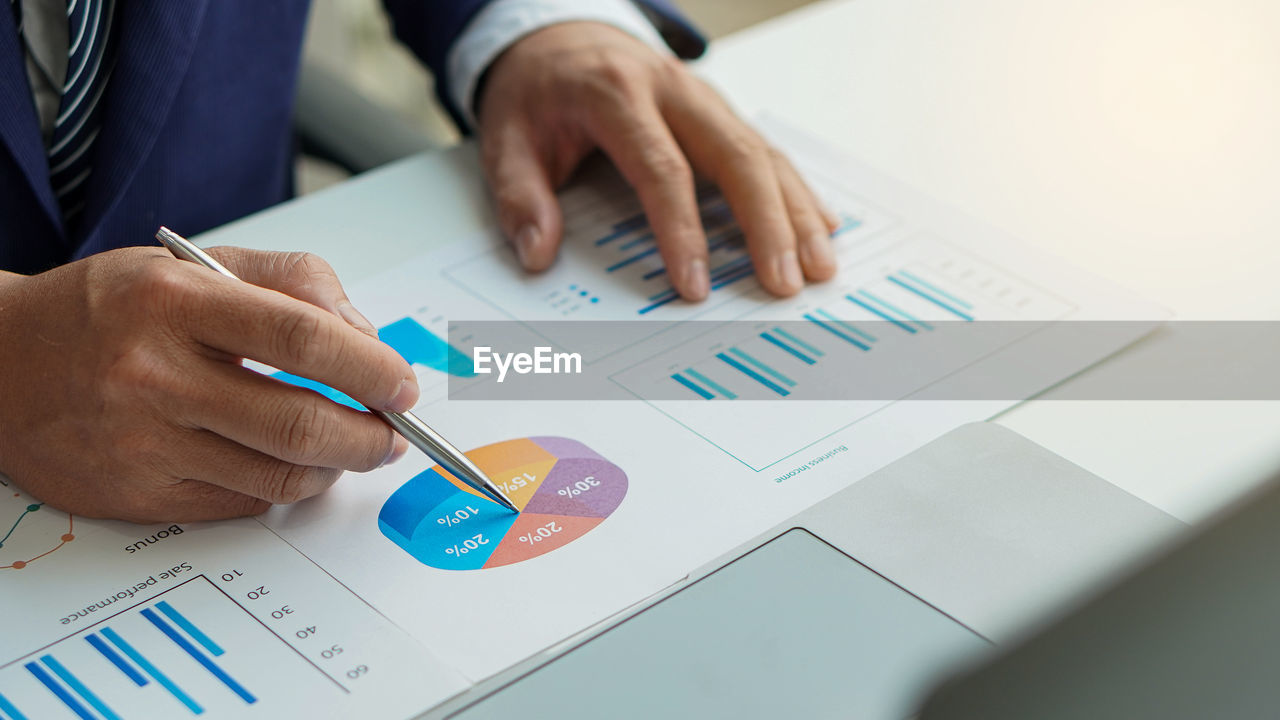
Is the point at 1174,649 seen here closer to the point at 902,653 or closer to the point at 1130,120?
the point at 902,653

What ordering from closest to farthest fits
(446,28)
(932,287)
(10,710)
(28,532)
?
(10,710)
(28,532)
(932,287)
(446,28)

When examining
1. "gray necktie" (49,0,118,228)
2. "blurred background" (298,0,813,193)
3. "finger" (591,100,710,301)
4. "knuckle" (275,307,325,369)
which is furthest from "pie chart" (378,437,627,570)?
"blurred background" (298,0,813,193)

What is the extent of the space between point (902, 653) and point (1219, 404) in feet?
1.06

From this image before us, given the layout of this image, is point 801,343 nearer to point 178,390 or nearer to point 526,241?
point 526,241

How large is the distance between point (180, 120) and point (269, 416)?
1.54 feet

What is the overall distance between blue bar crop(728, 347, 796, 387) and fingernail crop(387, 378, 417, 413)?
240mm

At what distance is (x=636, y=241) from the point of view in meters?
0.87

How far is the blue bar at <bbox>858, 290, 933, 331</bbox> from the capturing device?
759mm

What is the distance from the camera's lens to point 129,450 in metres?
0.56

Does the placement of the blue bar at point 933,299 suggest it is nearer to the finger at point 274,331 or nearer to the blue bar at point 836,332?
the blue bar at point 836,332

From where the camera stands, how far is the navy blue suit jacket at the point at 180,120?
0.79 m

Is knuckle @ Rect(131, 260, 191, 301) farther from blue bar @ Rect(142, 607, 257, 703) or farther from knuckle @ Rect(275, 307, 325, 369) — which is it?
blue bar @ Rect(142, 607, 257, 703)

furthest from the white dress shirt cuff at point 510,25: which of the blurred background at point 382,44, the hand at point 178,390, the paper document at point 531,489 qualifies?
the blurred background at point 382,44

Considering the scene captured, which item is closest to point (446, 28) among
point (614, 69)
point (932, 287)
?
point (614, 69)
